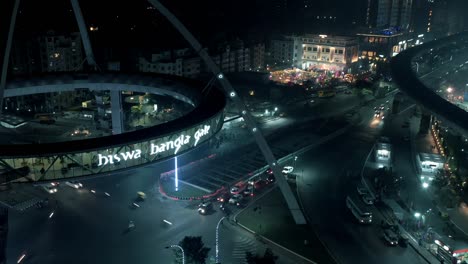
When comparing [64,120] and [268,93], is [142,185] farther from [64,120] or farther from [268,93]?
[268,93]

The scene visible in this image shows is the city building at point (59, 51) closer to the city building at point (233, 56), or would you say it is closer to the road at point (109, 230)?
the city building at point (233, 56)

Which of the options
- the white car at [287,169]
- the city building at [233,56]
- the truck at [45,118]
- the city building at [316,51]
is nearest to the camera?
the white car at [287,169]

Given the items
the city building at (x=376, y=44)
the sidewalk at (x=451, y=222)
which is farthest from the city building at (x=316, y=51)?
the sidewalk at (x=451, y=222)

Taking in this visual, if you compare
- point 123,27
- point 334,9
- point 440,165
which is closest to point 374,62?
point 334,9

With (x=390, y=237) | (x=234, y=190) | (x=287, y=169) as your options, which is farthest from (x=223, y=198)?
(x=390, y=237)

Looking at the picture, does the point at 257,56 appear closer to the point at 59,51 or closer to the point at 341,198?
the point at 59,51

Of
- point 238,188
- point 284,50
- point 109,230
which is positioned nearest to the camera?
point 109,230

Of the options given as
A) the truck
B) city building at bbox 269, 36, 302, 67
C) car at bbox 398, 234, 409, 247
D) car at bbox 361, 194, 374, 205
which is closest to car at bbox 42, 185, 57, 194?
the truck
